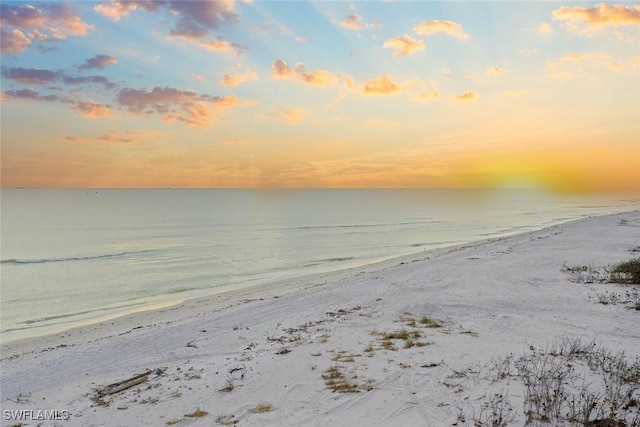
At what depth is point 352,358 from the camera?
8797 millimetres

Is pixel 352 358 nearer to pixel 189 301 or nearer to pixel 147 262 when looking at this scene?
pixel 189 301

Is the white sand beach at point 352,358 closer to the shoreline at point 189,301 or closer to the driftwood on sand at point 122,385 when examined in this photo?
the driftwood on sand at point 122,385

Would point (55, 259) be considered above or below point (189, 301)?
above

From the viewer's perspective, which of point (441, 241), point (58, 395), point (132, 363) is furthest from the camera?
point (441, 241)

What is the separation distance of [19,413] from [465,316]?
10.9 meters

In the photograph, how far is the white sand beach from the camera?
6.60 meters

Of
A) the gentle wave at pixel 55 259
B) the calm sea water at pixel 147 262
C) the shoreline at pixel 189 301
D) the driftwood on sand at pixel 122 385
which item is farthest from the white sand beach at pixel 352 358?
the gentle wave at pixel 55 259

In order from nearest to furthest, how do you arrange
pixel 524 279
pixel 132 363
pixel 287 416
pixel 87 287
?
pixel 287 416
pixel 132 363
pixel 524 279
pixel 87 287

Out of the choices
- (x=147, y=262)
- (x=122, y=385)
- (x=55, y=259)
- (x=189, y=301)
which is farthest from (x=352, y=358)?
(x=55, y=259)

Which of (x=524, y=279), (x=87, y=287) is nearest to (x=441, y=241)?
(x=524, y=279)

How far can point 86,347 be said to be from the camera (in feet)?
45.7

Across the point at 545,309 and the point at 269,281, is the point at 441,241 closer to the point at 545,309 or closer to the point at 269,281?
the point at 269,281

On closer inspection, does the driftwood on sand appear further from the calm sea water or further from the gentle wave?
the gentle wave

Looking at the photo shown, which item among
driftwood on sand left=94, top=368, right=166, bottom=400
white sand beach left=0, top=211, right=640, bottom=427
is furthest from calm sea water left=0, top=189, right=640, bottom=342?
driftwood on sand left=94, top=368, right=166, bottom=400
